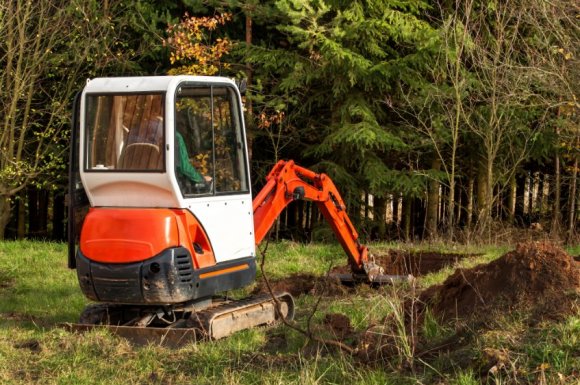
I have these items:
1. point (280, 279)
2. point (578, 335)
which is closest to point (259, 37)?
point (280, 279)

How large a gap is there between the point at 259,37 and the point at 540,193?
6.71 meters

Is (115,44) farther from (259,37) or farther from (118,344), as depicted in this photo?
(118,344)

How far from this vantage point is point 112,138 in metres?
8.47

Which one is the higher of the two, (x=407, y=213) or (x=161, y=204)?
(x=161, y=204)

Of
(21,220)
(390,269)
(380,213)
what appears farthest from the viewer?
(21,220)

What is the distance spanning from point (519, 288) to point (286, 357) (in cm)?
205

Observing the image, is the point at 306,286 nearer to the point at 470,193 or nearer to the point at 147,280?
the point at 147,280

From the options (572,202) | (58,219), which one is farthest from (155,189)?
(58,219)

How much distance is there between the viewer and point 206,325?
8.38 metres

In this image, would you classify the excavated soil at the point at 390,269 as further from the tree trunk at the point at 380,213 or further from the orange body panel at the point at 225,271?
the tree trunk at the point at 380,213

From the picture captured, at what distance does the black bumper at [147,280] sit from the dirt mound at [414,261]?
610 cm

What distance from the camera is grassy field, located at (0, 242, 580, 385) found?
6020 mm

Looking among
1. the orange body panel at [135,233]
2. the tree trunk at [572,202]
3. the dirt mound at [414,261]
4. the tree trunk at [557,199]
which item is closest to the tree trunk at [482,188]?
the tree trunk at [557,199]

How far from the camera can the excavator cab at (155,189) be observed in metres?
8.20
